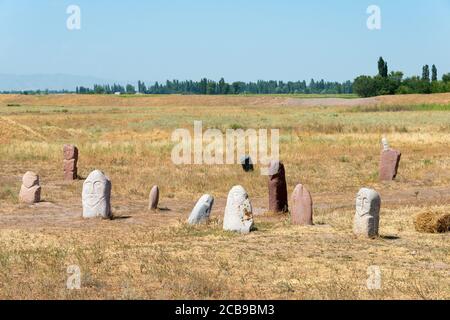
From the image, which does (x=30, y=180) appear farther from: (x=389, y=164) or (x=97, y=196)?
(x=389, y=164)

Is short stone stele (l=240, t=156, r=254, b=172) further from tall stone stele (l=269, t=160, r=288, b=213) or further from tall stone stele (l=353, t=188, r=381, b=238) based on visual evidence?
tall stone stele (l=353, t=188, r=381, b=238)

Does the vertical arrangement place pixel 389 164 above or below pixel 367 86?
below

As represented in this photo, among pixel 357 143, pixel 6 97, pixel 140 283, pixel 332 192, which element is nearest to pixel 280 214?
pixel 332 192

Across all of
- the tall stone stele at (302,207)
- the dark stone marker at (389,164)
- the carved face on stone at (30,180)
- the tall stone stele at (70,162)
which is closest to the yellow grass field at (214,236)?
Answer: the tall stone stele at (302,207)

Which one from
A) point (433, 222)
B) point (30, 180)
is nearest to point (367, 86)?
point (30, 180)

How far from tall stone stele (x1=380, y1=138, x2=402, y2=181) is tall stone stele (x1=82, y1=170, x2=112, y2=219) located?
14.0m

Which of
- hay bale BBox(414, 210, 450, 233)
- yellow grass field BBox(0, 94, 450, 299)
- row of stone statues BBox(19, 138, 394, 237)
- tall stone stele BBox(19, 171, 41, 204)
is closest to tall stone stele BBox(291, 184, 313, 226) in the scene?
row of stone statues BBox(19, 138, 394, 237)

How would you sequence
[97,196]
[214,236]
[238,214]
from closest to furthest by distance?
1. [214,236]
2. [238,214]
3. [97,196]

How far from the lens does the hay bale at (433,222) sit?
21453 mm

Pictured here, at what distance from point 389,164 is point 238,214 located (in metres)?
14.6

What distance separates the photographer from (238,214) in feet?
69.5

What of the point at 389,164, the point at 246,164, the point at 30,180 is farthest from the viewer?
the point at 246,164

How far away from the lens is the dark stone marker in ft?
111

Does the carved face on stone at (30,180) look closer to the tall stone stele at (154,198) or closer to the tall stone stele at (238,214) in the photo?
the tall stone stele at (154,198)
